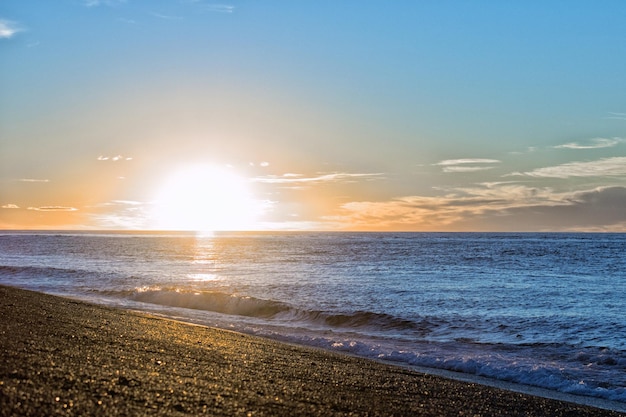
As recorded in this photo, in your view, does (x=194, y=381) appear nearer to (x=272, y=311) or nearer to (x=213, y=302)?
(x=272, y=311)

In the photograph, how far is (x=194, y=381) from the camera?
700cm

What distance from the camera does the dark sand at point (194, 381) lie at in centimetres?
553

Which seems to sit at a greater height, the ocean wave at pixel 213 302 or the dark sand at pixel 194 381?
the dark sand at pixel 194 381

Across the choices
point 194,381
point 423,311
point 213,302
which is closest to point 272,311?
point 213,302

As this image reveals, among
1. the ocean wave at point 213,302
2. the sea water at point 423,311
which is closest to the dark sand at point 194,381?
the sea water at point 423,311

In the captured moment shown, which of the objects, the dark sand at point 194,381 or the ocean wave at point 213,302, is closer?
the dark sand at point 194,381

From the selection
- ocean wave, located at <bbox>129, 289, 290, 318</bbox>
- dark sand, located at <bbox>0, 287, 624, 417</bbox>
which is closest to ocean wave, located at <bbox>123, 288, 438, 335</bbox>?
ocean wave, located at <bbox>129, 289, 290, 318</bbox>

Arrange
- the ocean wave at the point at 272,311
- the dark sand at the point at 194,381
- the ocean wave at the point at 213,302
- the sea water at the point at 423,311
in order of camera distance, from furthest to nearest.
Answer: the ocean wave at the point at 213,302 → the ocean wave at the point at 272,311 → the sea water at the point at 423,311 → the dark sand at the point at 194,381

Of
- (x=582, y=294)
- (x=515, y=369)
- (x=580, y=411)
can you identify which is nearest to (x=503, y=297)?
(x=582, y=294)

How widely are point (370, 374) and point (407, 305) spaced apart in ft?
47.9

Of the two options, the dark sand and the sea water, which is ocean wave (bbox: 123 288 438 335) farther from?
the dark sand

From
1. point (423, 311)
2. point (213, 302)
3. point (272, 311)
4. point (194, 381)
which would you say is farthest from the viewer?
point (213, 302)

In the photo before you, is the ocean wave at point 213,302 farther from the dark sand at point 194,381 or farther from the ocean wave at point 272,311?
the dark sand at point 194,381

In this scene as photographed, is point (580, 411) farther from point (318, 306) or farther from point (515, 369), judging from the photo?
point (318, 306)
